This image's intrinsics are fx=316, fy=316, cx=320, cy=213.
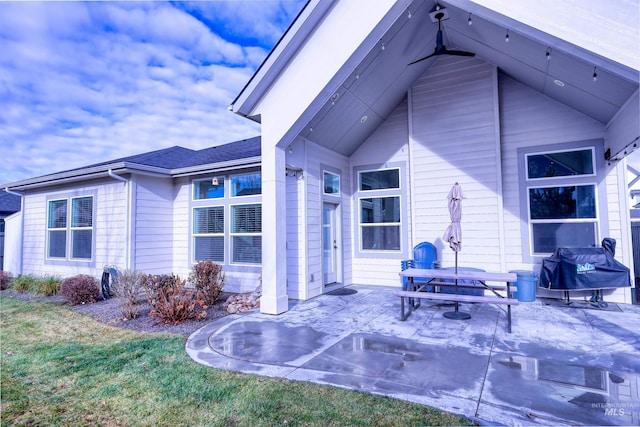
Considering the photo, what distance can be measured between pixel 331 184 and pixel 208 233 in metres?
3.48

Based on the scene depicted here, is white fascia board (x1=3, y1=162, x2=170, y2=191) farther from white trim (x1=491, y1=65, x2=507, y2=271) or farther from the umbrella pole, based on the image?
white trim (x1=491, y1=65, x2=507, y2=271)

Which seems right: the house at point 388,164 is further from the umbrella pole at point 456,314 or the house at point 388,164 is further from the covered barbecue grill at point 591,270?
the umbrella pole at point 456,314

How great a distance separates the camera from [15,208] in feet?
48.0

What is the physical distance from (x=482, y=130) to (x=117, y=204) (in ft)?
29.7

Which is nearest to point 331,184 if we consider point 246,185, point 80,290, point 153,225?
point 246,185

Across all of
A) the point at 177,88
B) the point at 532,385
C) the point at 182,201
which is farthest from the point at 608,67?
the point at 177,88

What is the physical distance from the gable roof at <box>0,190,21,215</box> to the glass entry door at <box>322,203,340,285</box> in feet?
50.4

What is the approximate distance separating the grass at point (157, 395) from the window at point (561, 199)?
563 centimetres

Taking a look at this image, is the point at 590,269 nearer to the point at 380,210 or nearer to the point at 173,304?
the point at 380,210

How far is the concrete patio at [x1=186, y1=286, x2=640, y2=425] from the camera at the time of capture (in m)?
2.65

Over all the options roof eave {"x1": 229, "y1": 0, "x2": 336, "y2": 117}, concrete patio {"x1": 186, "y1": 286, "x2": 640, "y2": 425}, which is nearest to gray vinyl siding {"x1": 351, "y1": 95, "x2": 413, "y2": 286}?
concrete patio {"x1": 186, "y1": 286, "x2": 640, "y2": 425}

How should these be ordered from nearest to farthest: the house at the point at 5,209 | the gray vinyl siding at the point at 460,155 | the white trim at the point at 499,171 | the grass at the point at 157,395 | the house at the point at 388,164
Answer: the grass at the point at 157,395
the house at the point at 388,164
the white trim at the point at 499,171
the gray vinyl siding at the point at 460,155
the house at the point at 5,209

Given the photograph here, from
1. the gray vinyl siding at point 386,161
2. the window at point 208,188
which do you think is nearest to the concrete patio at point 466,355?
the gray vinyl siding at point 386,161

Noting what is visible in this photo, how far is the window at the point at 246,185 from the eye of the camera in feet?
25.2
